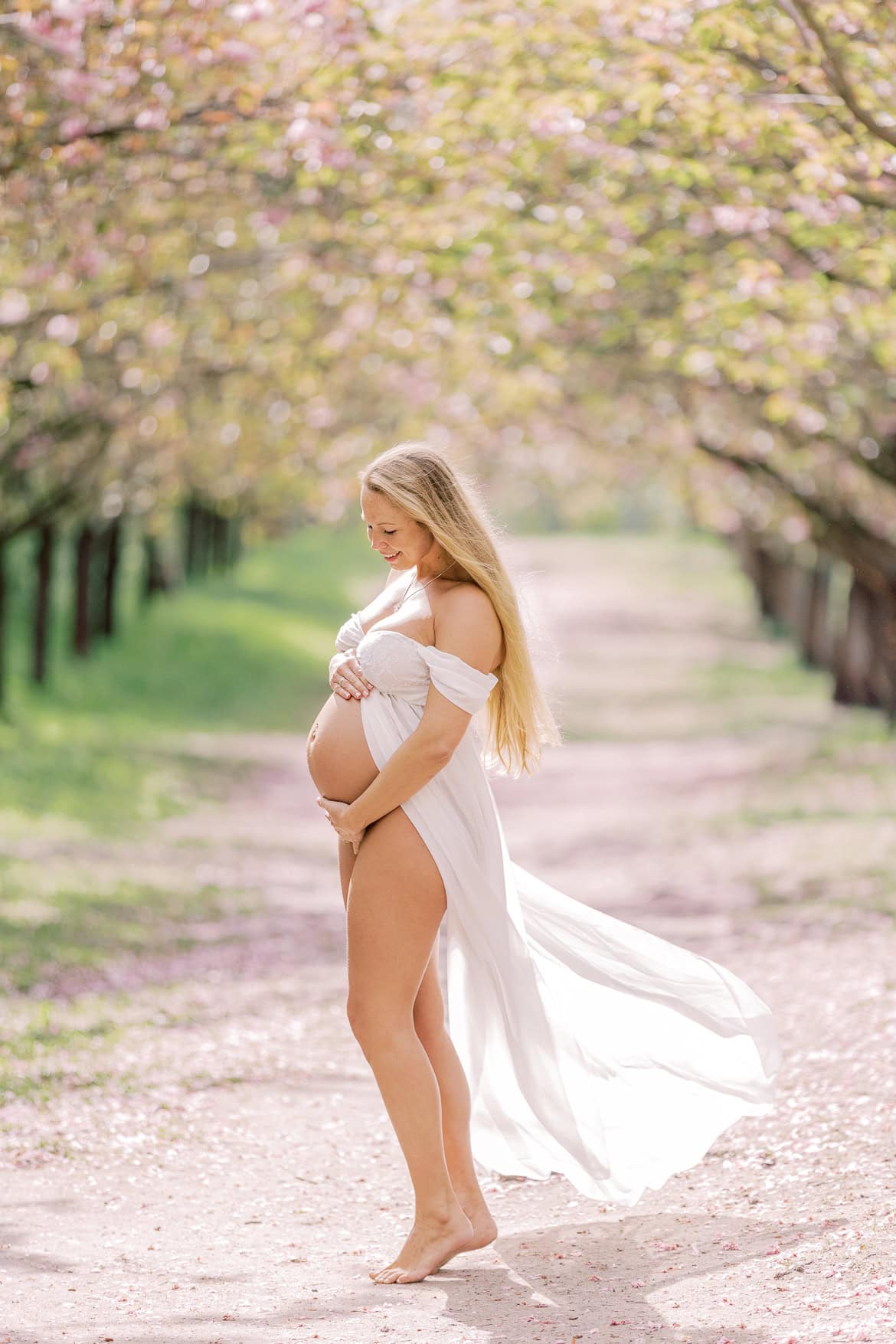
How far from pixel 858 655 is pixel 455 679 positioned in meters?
23.0

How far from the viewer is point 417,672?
16.9 feet

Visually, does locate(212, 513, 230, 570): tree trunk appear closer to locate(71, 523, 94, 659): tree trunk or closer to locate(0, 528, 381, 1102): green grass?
locate(0, 528, 381, 1102): green grass

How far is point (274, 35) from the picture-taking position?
11.2m

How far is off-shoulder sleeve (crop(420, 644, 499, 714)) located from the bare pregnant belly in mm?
321

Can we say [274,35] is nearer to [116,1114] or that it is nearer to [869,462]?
[116,1114]

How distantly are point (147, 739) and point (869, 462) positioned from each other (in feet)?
34.7

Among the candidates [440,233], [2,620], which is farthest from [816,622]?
[440,233]

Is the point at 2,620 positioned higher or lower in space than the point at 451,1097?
lower

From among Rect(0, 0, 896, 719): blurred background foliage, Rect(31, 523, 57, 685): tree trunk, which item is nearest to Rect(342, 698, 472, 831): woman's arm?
Rect(0, 0, 896, 719): blurred background foliage

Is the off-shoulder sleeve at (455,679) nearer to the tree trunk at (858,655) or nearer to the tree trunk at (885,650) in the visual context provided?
the tree trunk at (885,650)

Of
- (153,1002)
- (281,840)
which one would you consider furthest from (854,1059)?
(281,840)

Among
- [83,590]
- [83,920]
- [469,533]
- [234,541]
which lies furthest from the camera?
[234,541]

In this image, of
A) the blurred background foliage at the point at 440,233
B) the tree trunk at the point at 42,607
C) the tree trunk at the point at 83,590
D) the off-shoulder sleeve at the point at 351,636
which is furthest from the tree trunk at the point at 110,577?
the off-shoulder sleeve at the point at 351,636

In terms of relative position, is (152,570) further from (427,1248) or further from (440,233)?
(427,1248)
